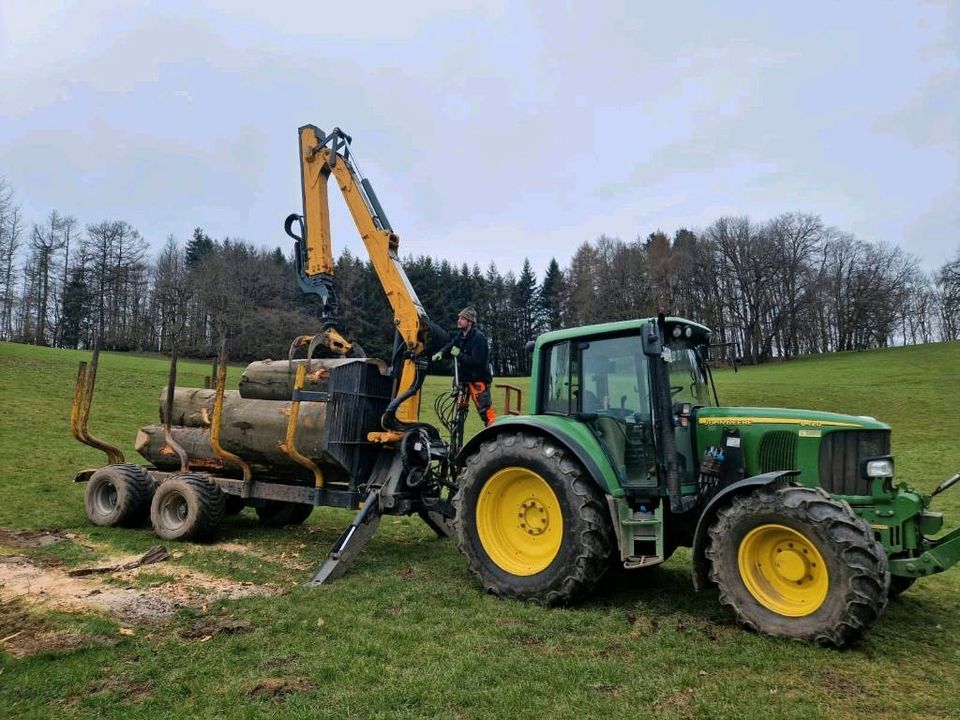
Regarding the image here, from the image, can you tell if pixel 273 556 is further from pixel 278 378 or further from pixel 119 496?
pixel 119 496

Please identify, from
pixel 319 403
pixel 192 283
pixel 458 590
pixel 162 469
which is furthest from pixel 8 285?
pixel 458 590

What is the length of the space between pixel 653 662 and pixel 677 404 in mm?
2292

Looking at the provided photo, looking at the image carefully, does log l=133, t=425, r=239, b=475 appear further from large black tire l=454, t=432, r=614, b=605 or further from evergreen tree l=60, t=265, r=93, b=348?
evergreen tree l=60, t=265, r=93, b=348

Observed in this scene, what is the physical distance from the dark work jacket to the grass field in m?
2.18

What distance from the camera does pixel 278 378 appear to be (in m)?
8.47

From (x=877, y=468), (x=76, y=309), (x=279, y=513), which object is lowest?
(x=279, y=513)

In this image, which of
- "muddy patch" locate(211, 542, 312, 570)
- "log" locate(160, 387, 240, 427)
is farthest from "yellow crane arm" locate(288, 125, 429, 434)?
"log" locate(160, 387, 240, 427)

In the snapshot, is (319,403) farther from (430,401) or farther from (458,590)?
(430,401)

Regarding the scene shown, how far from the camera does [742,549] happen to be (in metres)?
4.80

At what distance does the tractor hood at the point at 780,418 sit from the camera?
5.25 m

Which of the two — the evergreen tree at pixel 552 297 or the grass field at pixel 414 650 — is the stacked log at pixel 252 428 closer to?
the grass field at pixel 414 650

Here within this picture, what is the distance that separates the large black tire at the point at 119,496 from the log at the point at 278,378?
6.15ft

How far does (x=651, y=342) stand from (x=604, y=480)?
125cm

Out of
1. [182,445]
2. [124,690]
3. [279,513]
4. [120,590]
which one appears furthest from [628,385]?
[182,445]
